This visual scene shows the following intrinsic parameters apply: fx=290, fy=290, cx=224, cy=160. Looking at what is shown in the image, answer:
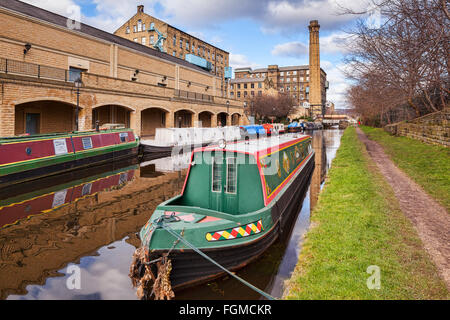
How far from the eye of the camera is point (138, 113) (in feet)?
79.2

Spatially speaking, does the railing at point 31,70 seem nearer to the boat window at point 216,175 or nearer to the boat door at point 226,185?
the boat window at point 216,175

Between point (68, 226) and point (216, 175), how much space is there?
4032 millimetres

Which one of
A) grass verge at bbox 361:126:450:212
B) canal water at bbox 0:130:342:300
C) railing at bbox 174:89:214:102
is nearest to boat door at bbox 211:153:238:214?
canal water at bbox 0:130:342:300

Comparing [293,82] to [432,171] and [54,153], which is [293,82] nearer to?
[432,171]

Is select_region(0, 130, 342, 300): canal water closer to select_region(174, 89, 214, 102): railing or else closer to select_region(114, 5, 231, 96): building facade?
select_region(174, 89, 214, 102): railing

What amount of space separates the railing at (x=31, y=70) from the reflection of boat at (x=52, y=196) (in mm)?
8702

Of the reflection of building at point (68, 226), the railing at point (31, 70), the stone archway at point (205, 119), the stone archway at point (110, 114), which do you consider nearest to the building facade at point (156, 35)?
the stone archway at point (205, 119)

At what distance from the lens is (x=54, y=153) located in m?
13.2

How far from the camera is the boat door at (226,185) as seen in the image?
608cm

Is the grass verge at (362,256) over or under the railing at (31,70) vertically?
under

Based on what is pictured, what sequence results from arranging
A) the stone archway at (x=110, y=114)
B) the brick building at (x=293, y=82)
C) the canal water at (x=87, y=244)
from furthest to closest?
the brick building at (x=293, y=82), the stone archway at (x=110, y=114), the canal water at (x=87, y=244)

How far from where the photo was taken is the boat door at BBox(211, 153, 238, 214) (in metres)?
6.08

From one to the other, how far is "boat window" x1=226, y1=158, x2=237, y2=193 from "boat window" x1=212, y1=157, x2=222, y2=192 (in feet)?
0.57
